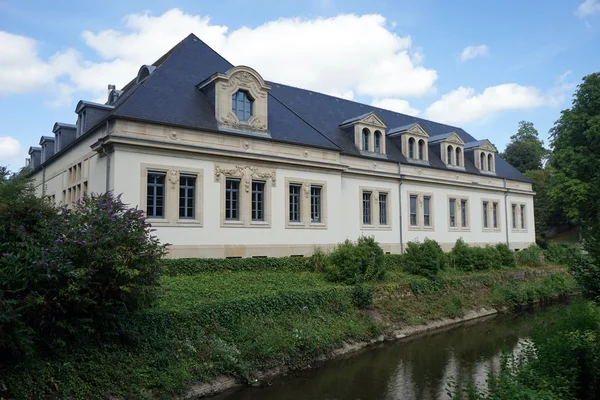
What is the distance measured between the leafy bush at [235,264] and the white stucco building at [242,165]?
43.8 inches

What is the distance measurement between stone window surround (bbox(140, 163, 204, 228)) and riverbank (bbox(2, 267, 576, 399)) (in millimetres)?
2524

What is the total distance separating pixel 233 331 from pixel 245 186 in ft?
28.9

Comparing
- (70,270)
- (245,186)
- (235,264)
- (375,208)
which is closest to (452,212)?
(375,208)

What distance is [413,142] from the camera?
3152 centimetres

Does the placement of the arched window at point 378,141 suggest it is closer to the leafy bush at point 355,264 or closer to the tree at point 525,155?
the leafy bush at point 355,264

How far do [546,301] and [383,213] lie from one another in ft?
32.2

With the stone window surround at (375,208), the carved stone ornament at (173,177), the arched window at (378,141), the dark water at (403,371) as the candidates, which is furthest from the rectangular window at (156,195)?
the arched window at (378,141)

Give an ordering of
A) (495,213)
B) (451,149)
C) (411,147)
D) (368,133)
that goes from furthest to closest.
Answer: (495,213), (451,149), (411,147), (368,133)

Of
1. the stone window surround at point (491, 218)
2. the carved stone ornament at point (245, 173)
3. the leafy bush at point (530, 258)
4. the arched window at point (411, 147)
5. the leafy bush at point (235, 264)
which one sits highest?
the arched window at point (411, 147)

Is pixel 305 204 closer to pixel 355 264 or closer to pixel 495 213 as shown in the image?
pixel 355 264

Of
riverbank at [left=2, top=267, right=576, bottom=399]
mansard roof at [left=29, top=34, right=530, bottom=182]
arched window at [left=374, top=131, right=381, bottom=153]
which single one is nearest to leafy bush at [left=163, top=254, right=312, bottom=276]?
riverbank at [left=2, top=267, right=576, bottom=399]

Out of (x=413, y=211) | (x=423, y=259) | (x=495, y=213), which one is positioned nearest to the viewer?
(x=423, y=259)

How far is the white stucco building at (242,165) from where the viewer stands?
19250 mm

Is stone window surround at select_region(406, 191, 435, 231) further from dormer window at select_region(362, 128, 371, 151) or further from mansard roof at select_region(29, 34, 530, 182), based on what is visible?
dormer window at select_region(362, 128, 371, 151)
